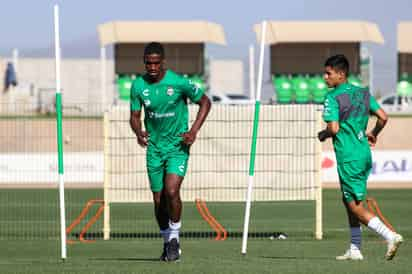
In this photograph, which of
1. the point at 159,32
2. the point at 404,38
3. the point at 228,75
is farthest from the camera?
the point at 228,75

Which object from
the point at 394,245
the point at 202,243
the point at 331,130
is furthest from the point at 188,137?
the point at 202,243

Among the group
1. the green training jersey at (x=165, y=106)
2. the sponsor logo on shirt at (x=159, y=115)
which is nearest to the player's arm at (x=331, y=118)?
the green training jersey at (x=165, y=106)

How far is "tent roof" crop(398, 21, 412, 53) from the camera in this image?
164 feet

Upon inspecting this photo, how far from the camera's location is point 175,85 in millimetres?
13266

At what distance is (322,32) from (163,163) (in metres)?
35.7

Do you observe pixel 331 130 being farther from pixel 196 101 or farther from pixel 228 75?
pixel 228 75

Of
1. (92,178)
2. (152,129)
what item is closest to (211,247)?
(152,129)

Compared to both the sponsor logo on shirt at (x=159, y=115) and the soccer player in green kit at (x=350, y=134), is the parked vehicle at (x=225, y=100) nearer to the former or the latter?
the sponsor logo on shirt at (x=159, y=115)

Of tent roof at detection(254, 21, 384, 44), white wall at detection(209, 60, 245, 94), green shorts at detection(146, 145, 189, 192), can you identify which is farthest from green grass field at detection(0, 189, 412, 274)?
white wall at detection(209, 60, 245, 94)

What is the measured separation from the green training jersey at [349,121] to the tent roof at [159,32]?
34.7 metres

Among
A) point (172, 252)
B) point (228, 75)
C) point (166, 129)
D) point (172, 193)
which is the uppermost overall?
point (166, 129)

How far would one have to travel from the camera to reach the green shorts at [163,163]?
13.3m

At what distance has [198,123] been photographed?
1324cm

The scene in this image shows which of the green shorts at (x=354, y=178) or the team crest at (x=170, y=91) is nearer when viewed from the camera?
the green shorts at (x=354, y=178)
